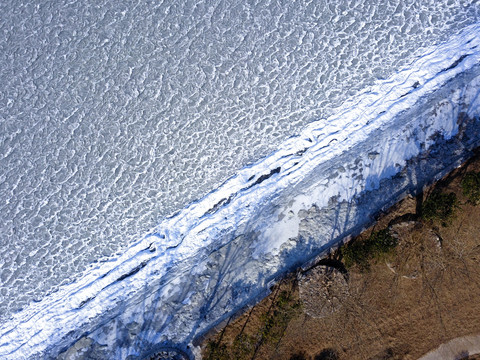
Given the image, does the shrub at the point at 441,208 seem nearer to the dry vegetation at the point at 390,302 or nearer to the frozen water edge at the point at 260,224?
the dry vegetation at the point at 390,302

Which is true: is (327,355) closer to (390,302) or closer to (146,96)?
(390,302)

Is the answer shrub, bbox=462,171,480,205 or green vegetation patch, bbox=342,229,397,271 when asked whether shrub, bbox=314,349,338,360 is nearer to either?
green vegetation patch, bbox=342,229,397,271

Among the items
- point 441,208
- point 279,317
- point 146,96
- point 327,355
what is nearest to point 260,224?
point 279,317

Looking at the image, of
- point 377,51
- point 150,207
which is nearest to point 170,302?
point 150,207

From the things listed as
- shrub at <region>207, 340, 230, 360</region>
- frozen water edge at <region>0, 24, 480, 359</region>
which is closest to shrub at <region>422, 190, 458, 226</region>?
frozen water edge at <region>0, 24, 480, 359</region>

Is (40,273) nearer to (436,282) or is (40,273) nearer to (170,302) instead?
(170,302)

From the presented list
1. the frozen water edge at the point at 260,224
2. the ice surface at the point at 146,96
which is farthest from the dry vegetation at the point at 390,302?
the ice surface at the point at 146,96
